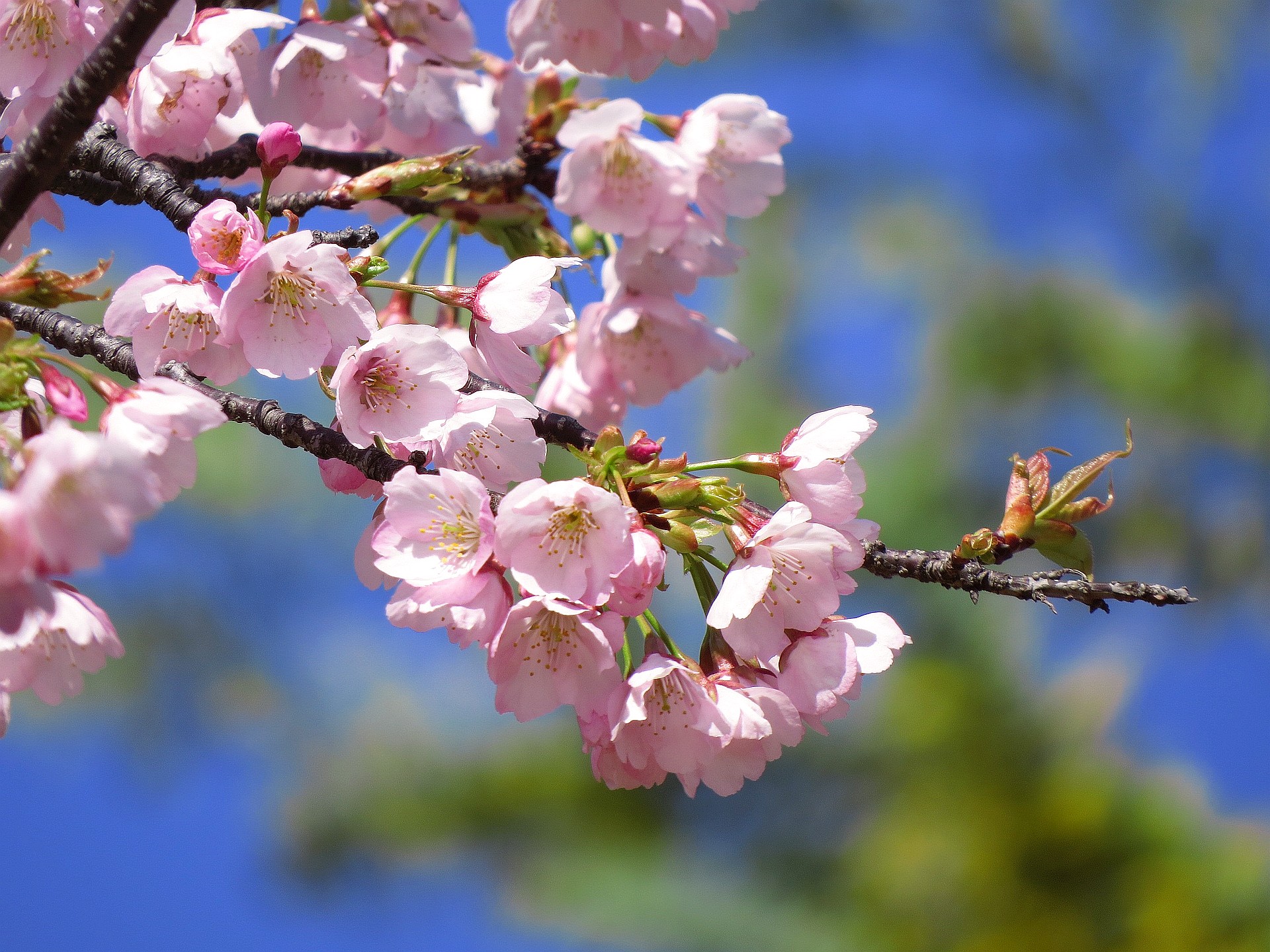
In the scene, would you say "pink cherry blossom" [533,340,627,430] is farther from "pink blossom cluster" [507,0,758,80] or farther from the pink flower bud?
the pink flower bud

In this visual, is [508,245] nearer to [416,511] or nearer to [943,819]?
[416,511]

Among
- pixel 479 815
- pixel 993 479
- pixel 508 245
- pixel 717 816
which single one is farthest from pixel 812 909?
pixel 508 245

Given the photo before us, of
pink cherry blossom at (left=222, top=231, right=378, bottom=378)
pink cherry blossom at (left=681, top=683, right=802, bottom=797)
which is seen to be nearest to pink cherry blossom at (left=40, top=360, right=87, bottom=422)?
pink cherry blossom at (left=222, top=231, right=378, bottom=378)

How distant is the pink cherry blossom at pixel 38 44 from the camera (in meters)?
0.70

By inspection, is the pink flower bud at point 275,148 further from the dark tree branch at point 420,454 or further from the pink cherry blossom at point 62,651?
the pink cherry blossom at point 62,651

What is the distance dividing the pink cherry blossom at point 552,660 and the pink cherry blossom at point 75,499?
0.18m

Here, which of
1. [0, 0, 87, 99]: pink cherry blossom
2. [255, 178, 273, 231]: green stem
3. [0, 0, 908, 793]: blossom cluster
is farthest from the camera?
[0, 0, 87, 99]: pink cherry blossom

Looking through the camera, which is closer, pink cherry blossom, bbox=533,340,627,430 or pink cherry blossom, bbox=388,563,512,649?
pink cherry blossom, bbox=388,563,512,649

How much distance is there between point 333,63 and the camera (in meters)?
0.84

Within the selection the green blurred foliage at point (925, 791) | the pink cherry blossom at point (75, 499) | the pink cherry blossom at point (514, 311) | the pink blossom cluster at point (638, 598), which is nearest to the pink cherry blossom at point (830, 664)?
the pink blossom cluster at point (638, 598)

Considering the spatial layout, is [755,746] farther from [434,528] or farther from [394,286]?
[394,286]

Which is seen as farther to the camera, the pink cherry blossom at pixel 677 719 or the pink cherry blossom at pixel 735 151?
the pink cherry blossom at pixel 735 151

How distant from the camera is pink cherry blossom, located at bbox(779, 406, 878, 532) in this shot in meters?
0.58

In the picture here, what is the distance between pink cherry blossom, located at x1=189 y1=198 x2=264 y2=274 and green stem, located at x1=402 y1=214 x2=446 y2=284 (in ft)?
0.96
